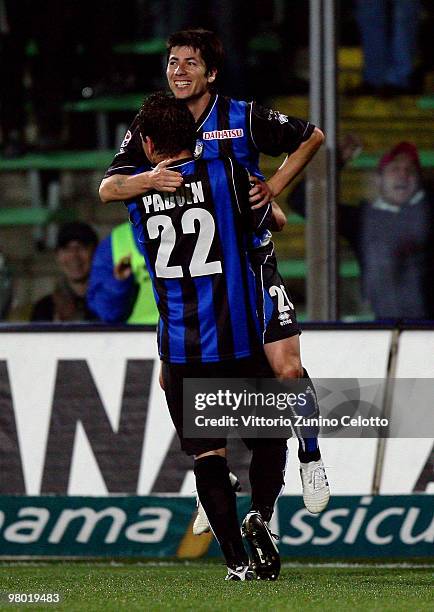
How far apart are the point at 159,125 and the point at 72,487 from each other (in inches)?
92.6

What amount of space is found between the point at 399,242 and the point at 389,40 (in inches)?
93.3

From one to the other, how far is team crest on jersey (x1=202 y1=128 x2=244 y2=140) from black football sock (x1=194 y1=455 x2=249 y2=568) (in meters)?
1.13

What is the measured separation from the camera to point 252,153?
5.09m

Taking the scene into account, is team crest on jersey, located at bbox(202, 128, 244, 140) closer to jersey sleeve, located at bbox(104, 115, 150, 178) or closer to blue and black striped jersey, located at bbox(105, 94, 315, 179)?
blue and black striped jersey, located at bbox(105, 94, 315, 179)

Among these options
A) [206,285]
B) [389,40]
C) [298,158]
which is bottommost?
[206,285]

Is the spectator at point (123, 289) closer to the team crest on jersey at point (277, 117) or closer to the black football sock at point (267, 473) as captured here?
the black football sock at point (267, 473)

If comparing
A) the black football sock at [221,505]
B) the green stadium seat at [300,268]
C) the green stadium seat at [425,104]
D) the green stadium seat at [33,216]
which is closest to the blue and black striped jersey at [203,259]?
the black football sock at [221,505]

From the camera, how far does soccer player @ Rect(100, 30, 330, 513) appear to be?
16.4ft

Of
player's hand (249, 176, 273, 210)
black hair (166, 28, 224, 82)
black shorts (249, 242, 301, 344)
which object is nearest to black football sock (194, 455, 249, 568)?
black shorts (249, 242, 301, 344)

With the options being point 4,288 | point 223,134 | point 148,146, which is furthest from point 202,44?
point 4,288

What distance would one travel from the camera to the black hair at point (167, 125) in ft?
15.9

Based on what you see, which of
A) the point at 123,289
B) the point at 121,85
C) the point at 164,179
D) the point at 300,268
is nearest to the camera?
the point at 164,179

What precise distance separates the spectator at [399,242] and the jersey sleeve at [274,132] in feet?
10.8

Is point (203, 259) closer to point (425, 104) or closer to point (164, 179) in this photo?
point (164, 179)
